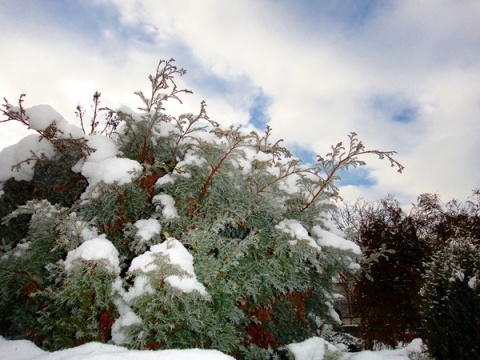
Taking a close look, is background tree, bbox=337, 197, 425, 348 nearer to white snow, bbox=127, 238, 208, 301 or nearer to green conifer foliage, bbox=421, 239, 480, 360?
green conifer foliage, bbox=421, 239, 480, 360

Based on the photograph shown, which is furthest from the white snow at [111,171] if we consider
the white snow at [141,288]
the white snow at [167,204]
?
the white snow at [141,288]

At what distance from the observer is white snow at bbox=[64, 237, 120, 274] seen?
2.41m

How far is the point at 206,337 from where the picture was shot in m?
2.60

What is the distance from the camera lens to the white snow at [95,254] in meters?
2.41

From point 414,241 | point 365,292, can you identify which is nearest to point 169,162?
point 365,292

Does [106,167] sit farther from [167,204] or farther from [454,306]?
[454,306]

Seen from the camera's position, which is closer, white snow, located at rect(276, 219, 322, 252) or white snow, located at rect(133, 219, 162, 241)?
white snow, located at rect(133, 219, 162, 241)

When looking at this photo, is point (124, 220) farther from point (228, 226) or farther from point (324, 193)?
point (324, 193)

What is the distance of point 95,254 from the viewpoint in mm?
2439

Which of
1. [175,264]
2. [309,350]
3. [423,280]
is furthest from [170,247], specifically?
[423,280]

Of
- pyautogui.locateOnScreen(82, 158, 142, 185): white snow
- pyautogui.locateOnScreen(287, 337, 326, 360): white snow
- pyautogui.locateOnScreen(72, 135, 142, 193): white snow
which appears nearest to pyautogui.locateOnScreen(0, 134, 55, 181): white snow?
pyautogui.locateOnScreen(72, 135, 142, 193): white snow

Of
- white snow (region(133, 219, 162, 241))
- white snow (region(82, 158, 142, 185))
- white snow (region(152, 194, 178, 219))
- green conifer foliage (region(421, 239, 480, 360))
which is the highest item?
white snow (region(82, 158, 142, 185))

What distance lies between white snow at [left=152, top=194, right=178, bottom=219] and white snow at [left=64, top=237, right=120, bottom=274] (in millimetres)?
556

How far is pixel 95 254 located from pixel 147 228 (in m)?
0.53
